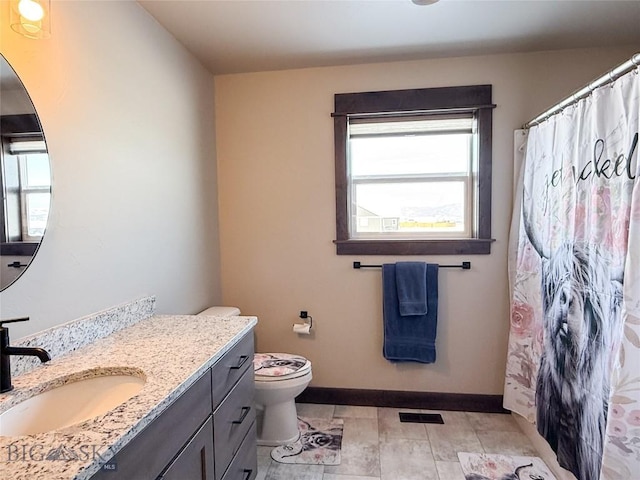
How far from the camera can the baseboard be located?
2.57 metres

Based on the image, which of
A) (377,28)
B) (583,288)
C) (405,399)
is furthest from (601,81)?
(405,399)

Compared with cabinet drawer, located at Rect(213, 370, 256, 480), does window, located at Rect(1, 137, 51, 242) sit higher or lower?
higher

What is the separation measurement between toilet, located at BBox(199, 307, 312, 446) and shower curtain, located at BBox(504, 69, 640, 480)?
1.28m

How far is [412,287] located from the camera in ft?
8.20

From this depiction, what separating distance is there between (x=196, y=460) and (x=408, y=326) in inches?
65.3

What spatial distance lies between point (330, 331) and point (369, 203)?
94 cm

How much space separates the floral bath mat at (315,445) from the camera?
206 centimetres

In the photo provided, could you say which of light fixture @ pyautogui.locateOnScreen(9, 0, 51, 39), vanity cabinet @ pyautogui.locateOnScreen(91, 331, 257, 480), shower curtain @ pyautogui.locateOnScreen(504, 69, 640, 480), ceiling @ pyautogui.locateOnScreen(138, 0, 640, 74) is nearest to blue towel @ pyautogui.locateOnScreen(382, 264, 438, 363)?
shower curtain @ pyautogui.locateOnScreen(504, 69, 640, 480)

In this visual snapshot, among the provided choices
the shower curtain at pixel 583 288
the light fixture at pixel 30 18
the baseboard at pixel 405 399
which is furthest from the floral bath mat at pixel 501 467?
the light fixture at pixel 30 18

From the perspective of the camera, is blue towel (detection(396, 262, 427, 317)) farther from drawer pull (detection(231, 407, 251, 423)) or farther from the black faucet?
the black faucet

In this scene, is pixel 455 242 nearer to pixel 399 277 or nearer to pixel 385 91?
pixel 399 277

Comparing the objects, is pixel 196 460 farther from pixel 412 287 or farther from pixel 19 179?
pixel 412 287

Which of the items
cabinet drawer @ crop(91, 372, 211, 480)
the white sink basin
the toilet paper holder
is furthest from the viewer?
the toilet paper holder

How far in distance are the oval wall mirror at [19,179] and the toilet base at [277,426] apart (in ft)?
4.86
